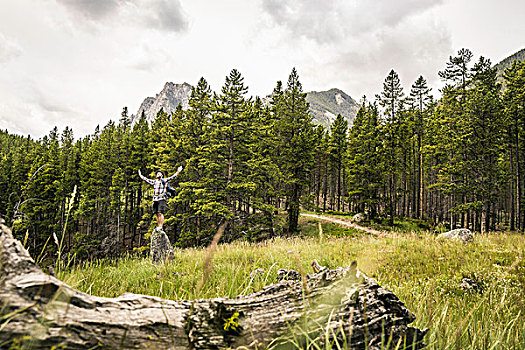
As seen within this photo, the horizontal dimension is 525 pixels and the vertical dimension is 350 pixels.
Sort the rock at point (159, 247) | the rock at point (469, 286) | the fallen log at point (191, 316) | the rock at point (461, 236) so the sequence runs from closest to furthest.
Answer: the fallen log at point (191, 316)
the rock at point (469, 286)
the rock at point (159, 247)
the rock at point (461, 236)

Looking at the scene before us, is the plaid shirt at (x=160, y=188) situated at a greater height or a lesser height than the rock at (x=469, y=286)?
greater

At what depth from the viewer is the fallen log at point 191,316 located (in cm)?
112

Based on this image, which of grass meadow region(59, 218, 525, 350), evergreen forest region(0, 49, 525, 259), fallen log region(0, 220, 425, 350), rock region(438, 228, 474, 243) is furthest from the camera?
evergreen forest region(0, 49, 525, 259)

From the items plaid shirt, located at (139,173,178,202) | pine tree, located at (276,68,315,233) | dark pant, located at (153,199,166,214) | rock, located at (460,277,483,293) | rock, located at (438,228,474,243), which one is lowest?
rock, located at (460,277,483,293)

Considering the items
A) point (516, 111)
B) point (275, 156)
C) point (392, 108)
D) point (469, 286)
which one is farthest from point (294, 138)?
point (516, 111)

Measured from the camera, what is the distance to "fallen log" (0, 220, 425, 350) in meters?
1.12

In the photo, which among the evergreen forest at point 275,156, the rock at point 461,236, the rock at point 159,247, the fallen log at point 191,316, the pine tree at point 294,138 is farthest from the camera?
the pine tree at point 294,138

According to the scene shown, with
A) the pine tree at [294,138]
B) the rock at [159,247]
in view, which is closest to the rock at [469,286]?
the rock at [159,247]

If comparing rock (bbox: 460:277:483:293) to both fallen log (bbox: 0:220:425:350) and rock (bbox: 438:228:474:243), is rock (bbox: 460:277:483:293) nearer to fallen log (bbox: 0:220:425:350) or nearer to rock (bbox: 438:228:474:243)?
fallen log (bbox: 0:220:425:350)

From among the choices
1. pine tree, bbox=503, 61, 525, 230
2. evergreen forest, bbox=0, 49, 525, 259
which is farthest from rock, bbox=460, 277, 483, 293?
pine tree, bbox=503, 61, 525, 230

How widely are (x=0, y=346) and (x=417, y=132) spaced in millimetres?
41775

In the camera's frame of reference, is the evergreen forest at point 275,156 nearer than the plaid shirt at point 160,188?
No

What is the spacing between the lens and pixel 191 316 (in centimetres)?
151

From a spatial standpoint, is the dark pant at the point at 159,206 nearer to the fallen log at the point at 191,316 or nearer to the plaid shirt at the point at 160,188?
the plaid shirt at the point at 160,188
